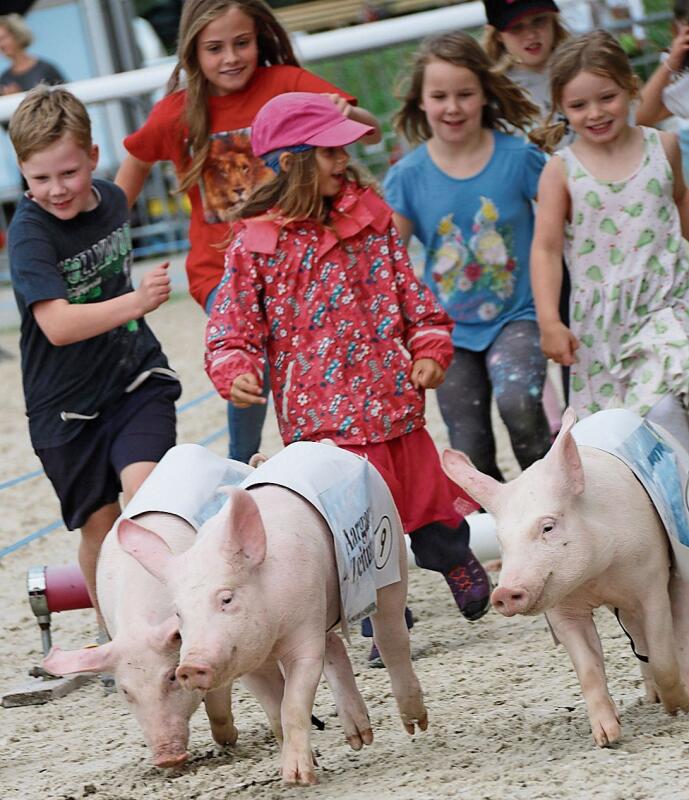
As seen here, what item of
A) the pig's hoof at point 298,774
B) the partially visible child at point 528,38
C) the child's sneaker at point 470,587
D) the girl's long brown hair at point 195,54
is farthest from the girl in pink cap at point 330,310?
the partially visible child at point 528,38

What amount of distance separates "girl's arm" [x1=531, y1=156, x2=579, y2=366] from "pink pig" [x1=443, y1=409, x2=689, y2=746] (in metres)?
1.08

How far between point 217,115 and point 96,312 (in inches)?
45.1

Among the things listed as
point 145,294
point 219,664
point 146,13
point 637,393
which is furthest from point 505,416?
point 146,13

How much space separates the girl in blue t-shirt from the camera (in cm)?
521

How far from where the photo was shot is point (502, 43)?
19.3 ft

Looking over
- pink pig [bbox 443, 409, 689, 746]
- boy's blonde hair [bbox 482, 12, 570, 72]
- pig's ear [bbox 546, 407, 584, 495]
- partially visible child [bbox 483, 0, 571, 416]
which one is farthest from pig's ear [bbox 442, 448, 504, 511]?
boy's blonde hair [bbox 482, 12, 570, 72]

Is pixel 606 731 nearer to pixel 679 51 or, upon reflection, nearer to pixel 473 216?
pixel 473 216

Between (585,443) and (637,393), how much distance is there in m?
0.94

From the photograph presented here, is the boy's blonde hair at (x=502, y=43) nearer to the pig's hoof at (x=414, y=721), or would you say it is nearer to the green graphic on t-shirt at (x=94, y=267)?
the green graphic on t-shirt at (x=94, y=267)

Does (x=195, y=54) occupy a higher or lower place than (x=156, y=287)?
higher

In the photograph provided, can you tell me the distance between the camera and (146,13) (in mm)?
17109

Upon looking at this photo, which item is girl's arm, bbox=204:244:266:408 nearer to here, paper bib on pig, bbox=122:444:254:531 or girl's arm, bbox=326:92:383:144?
paper bib on pig, bbox=122:444:254:531

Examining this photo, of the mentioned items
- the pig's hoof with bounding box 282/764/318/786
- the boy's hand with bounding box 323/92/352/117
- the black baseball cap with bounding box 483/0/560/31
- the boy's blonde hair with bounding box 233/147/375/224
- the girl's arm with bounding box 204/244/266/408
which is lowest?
the pig's hoof with bounding box 282/764/318/786

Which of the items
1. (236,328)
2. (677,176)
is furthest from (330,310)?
(677,176)
